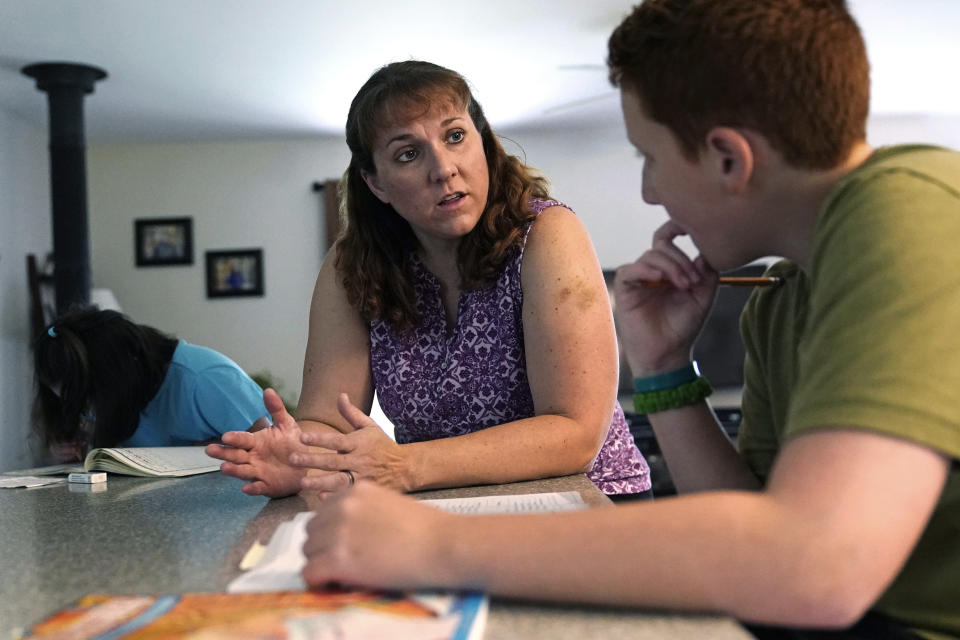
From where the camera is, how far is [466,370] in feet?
4.83

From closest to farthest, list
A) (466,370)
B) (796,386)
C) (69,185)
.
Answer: (796,386), (466,370), (69,185)

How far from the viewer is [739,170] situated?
719 millimetres

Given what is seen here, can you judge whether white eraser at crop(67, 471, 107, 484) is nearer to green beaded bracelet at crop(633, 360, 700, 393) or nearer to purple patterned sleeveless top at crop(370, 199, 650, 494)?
purple patterned sleeveless top at crop(370, 199, 650, 494)

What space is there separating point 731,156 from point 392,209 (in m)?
1.05

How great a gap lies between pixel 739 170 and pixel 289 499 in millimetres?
764

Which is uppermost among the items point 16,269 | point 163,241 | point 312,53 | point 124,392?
point 312,53

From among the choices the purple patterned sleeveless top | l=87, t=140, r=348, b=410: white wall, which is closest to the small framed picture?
l=87, t=140, r=348, b=410: white wall

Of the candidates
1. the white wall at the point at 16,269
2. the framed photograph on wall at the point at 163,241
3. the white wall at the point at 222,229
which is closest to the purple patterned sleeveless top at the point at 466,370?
the white wall at the point at 16,269

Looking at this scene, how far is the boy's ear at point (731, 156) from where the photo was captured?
70 cm

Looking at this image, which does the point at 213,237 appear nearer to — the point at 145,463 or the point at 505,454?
the point at 145,463

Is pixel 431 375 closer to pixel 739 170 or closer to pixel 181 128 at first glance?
pixel 739 170

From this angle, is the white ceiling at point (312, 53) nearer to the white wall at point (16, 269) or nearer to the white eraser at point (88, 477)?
the white wall at point (16, 269)

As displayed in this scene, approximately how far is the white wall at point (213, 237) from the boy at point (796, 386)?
549 centimetres

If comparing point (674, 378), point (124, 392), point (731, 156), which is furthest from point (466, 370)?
point (124, 392)
